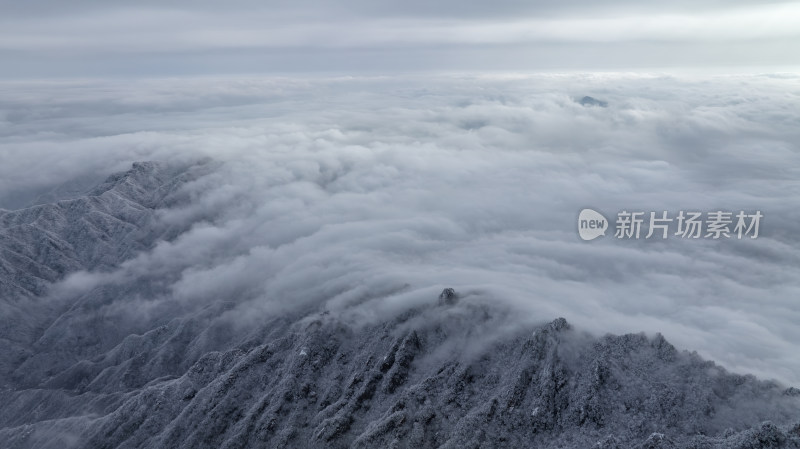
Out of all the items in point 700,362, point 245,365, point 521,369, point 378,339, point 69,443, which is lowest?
point 69,443

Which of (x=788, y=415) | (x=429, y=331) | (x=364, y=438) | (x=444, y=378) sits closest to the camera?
(x=788, y=415)

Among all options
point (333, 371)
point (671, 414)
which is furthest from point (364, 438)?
point (671, 414)

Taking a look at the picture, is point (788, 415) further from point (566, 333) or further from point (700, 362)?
point (566, 333)

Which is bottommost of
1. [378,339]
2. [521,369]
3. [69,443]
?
[69,443]

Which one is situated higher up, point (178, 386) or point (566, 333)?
point (566, 333)

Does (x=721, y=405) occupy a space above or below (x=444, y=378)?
above

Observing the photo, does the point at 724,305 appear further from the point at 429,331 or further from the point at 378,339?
the point at 378,339

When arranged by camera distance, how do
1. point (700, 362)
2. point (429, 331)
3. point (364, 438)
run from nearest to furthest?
1. point (700, 362)
2. point (364, 438)
3. point (429, 331)

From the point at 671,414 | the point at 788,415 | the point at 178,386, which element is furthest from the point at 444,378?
the point at 178,386

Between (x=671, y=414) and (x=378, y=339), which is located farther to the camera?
(x=378, y=339)
